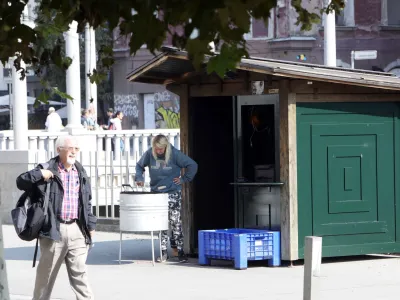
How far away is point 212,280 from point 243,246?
0.82m

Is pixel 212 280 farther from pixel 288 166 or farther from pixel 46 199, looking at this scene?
pixel 46 199

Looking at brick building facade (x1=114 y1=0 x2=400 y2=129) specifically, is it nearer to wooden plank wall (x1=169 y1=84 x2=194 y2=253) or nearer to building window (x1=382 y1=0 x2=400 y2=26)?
building window (x1=382 y1=0 x2=400 y2=26)

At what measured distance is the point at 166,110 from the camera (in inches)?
1661

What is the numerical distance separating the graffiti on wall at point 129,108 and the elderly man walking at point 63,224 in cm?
3394

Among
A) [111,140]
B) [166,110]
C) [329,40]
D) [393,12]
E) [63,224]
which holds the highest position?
[393,12]

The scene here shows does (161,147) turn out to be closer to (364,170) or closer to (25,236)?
(364,170)

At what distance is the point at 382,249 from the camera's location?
1341cm

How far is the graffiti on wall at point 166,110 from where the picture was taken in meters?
41.3

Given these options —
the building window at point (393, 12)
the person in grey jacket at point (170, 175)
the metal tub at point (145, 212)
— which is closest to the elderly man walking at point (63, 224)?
the metal tub at point (145, 212)

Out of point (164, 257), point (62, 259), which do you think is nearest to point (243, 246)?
point (164, 257)

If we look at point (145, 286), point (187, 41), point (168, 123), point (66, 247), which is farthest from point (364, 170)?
point (168, 123)

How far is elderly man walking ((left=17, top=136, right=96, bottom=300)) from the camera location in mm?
9266

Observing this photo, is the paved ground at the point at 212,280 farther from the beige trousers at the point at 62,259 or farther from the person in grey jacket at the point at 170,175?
the beige trousers at the point at 62,259

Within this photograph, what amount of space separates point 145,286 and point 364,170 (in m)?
3.15
